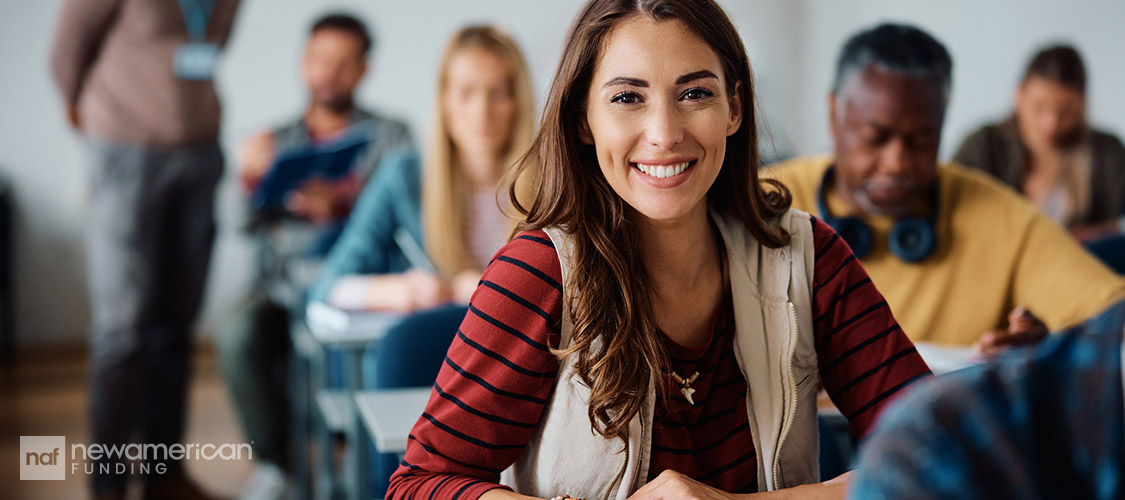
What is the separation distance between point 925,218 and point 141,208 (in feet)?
6.87

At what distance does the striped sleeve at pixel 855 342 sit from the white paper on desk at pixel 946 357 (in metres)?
0.35

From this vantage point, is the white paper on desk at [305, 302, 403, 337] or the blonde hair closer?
the white paper on desk at [305, 302, 403, 337]

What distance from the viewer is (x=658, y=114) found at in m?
0.97

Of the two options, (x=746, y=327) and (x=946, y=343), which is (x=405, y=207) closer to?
(x=946, y=343)

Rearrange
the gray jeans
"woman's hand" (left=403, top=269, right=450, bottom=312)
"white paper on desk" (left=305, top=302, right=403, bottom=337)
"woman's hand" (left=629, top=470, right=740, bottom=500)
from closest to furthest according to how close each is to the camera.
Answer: "woman's hand" (left=629, top=470, right=740, bottom=500), "white paper on desk" (left=305, top=302, right=403, bottom=337), "woman's hand" (left=403, top=269, right=450, bottom=312), the gray jeans

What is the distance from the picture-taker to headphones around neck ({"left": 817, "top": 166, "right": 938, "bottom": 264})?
5.10ft

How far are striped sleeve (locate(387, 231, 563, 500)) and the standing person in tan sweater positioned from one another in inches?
77.4

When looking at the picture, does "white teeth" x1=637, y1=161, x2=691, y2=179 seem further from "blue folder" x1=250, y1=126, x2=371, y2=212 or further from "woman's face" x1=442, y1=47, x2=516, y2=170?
"blue folder" x1=250, y1=126, x2=371, y2=212

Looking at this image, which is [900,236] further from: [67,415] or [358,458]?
[67,415]

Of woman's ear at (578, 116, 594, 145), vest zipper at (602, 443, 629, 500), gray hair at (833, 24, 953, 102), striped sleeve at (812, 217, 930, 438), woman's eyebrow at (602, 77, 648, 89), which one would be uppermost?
gray hair at (833, 24, 953, 102)

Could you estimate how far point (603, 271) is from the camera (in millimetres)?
994

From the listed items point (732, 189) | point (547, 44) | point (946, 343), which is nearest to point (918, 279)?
point (946, 343)

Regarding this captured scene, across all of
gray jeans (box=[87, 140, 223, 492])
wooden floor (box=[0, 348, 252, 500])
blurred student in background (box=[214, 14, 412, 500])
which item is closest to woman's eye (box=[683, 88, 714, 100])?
blurred student in background (box=[214, 14, 412, 500])

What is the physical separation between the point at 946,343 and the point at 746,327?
716 mm
